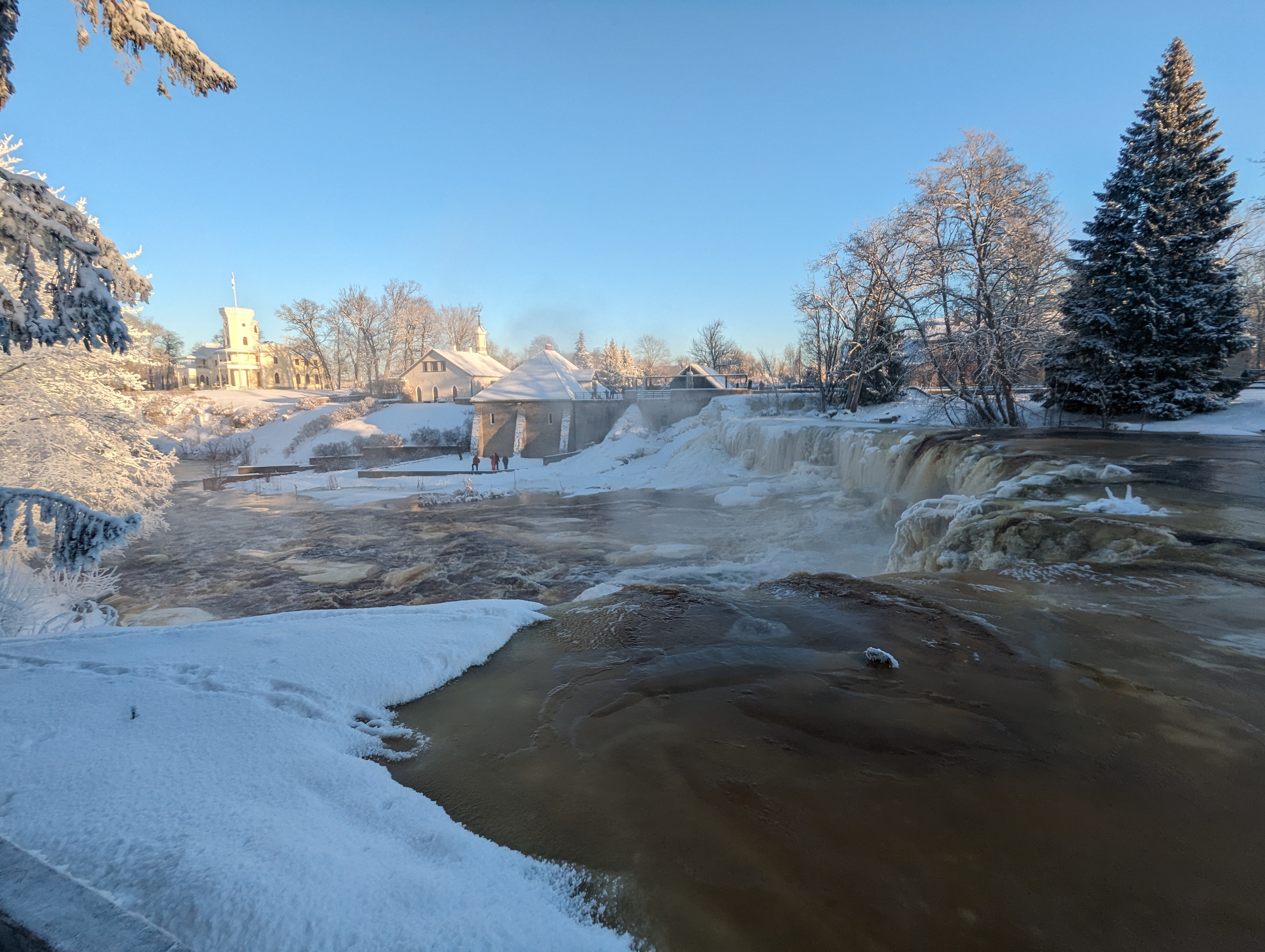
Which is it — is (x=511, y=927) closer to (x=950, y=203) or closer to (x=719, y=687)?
(x=719, y=687)

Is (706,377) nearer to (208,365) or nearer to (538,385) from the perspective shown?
(538,385)

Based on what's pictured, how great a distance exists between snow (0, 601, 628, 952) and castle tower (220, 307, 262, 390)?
7208 centimetres

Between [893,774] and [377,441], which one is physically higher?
[377,441]

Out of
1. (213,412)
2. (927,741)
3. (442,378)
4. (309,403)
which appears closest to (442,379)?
(442,378)

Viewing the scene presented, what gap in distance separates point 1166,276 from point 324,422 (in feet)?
142

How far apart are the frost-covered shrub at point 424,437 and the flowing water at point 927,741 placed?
34639mm

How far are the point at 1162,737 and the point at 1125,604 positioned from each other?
2391 millimetres

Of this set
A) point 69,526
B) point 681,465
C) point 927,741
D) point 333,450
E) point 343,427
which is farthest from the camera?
point 343,427

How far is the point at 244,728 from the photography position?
310 cm

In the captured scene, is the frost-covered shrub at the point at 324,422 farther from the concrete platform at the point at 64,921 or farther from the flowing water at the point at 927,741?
the concrete platform at the point at 64,921

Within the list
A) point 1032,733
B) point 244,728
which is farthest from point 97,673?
point 1032,733

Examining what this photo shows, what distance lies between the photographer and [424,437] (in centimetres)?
3856

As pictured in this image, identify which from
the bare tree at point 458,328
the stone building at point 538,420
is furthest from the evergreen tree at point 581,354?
the stone building at point 538,420

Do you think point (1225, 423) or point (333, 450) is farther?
point (333, 450)
